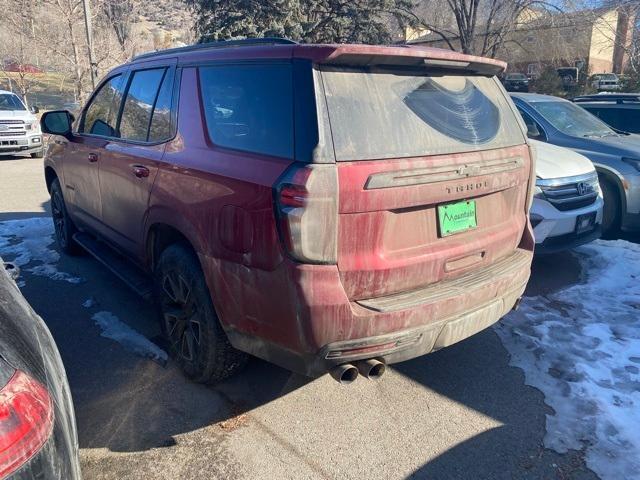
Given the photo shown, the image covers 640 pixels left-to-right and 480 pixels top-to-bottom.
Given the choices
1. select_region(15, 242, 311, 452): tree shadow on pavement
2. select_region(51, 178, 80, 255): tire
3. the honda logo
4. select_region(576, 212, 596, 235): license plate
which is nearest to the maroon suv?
select_region(15, 242, 311, 452): tree shadow on pavement

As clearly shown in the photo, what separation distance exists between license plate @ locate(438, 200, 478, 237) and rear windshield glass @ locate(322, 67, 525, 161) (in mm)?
291

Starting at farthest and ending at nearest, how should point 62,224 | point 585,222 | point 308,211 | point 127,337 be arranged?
point 62,224, point 585,222, point 127,337, point 308,211

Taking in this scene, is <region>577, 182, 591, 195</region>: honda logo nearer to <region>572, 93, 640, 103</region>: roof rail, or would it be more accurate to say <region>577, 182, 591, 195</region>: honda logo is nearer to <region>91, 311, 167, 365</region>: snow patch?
<region>91, 311, 167, 365</region>: snow patch

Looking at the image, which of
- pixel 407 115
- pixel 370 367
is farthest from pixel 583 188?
pixel 370 367

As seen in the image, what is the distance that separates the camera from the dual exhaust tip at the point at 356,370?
251cm

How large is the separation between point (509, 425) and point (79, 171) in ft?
13.7

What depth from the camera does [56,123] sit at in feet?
16.8

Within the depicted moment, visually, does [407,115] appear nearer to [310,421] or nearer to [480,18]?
[310,421]

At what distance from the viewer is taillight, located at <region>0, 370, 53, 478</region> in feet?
4.46

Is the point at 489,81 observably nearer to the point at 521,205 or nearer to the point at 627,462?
the point at 521,205

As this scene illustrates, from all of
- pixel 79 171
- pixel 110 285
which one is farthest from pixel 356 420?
pixel 79 171

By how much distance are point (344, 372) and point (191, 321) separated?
3.76ft

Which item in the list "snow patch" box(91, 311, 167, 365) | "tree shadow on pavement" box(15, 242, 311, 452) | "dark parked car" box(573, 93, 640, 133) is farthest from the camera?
"dark parked car" box(573, 93, 640, 133)

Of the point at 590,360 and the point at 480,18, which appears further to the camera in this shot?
the point at 480,18
